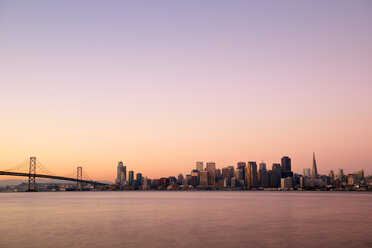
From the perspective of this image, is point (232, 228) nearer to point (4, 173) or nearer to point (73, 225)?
point (73, 225)

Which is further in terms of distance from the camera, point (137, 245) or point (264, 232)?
point (264, 232)

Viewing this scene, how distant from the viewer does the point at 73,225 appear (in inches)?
1430

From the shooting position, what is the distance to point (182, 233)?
30656 millimetres

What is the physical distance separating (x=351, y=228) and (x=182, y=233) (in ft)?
56.4

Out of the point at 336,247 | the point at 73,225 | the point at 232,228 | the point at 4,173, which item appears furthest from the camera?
the point at 4,173

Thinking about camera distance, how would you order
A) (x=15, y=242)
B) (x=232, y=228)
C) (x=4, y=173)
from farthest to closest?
1. (x=4, y=173)
2. (x=232, y=228)
3. (x=15, y=242)

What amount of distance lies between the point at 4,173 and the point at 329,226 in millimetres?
140362

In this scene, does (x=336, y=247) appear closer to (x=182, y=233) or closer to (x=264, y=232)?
(x=264, y=232)

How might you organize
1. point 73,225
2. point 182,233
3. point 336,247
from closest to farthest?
point 336,247, point 182,233, point 73,225

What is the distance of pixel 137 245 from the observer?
2505 cm

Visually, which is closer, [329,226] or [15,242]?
[15,242]

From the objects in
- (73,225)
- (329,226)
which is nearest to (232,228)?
(329,226)

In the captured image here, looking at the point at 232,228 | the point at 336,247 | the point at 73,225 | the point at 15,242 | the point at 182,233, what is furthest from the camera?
the point at 73,225

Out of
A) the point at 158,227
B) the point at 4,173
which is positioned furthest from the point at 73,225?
the point at 4,173
